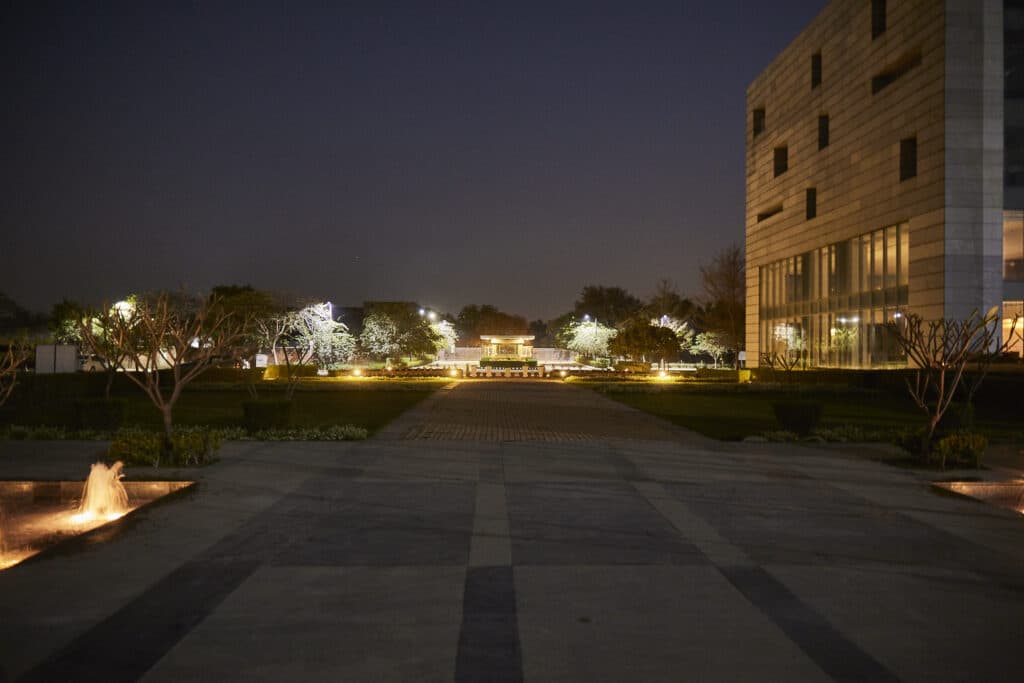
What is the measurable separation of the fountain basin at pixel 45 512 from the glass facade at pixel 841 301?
3472 centimetres

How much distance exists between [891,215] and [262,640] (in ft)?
132

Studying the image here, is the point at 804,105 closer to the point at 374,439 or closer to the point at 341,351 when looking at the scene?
the point at 341,351

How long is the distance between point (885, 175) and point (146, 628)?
41.3 metres

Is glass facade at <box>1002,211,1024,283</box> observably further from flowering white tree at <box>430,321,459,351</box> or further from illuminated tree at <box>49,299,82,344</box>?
illuminated tree at <box>49,299,82,344</box>

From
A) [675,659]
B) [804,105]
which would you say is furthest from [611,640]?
[804,105]

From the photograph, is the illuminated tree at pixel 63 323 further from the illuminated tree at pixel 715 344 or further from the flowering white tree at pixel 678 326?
the illuminated tree at pixel 715 344

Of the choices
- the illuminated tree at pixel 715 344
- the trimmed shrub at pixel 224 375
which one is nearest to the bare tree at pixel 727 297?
the illuminated tree at pixel 715 344

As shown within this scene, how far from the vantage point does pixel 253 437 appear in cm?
1733

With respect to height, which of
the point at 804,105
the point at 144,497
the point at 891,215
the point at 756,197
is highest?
the point at 804,105

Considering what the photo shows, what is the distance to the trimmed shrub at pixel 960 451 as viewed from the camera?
13.7m

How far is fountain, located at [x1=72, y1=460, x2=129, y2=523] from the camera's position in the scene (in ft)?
33.0

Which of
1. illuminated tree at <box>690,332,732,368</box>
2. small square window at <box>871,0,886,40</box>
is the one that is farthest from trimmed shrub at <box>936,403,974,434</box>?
illuminated tree at <box>690,332,732,368</box>

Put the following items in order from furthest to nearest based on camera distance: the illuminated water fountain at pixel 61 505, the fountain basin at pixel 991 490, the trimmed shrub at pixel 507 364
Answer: the trimmed shrub at pixel 507 364 → the fountain basin at pixel 991 490 → the illuminated water fountain at pixel 61 505

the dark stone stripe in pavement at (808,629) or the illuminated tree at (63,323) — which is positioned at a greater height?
the illuminated tree at (63,323)
